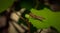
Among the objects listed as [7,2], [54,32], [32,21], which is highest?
[7,2]

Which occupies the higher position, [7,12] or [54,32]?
[7,12]

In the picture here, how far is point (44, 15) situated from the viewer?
33.9 inches

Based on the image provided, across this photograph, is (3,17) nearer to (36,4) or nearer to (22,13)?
(22,13)

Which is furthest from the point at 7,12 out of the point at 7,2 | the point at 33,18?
the point at 33,18

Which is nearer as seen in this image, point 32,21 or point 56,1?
point 32,21

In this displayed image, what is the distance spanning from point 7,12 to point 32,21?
286mm

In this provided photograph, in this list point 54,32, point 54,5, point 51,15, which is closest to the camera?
point 51,15

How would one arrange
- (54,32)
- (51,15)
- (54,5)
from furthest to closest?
(54,5) < (54,32) < (51,15)

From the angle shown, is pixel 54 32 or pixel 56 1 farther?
pixel 56 1

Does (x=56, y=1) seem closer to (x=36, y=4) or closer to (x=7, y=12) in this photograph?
(x=36, y=4)

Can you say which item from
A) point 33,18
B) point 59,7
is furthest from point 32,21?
point 59,7

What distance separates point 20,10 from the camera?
3.68 feet

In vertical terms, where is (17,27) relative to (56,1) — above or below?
below

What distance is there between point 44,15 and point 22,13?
0.25m
